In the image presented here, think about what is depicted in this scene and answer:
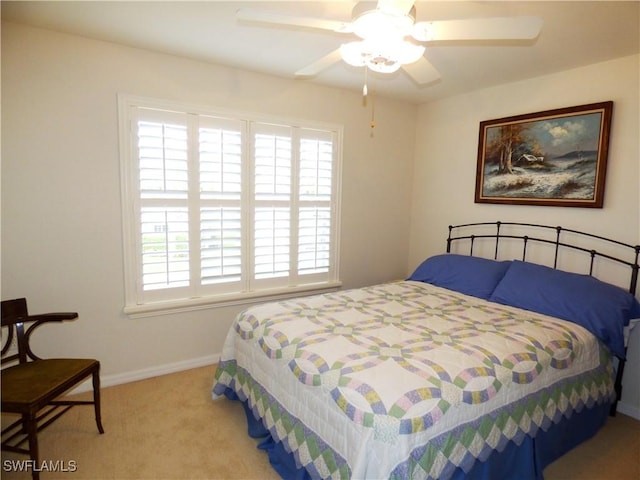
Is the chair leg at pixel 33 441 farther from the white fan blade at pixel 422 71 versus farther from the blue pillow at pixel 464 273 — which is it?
the blue pillow at pixel 464 273

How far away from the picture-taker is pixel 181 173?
2.87 m

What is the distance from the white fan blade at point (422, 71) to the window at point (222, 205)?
1468 mm

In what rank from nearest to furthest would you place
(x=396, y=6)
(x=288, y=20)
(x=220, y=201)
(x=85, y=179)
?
(x=396, y=6)
(x=288, y=20)
(x=85, y=179)
(x=220, y=201)

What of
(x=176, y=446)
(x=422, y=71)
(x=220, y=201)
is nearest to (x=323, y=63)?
(x=422, y=71)

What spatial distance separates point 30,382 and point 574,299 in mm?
3197

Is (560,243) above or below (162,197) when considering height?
below

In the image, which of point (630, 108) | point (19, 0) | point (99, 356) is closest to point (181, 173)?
point (19, 0)

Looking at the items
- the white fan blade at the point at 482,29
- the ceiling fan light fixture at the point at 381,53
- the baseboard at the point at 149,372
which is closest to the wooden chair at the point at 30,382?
the baseboard at the point at 149,372

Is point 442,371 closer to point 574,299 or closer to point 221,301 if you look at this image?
point 574,299

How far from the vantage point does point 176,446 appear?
→ 2.16 metres

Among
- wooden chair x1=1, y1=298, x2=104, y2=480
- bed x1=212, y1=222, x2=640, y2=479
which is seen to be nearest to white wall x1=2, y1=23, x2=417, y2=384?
wooden chair x1=1, y1=298, x2=104, y2=480

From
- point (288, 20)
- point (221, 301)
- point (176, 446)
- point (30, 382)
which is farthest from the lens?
point (221, 301)

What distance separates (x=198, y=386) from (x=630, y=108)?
367 centimetres

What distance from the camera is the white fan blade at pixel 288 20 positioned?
A: 59.5 inches
